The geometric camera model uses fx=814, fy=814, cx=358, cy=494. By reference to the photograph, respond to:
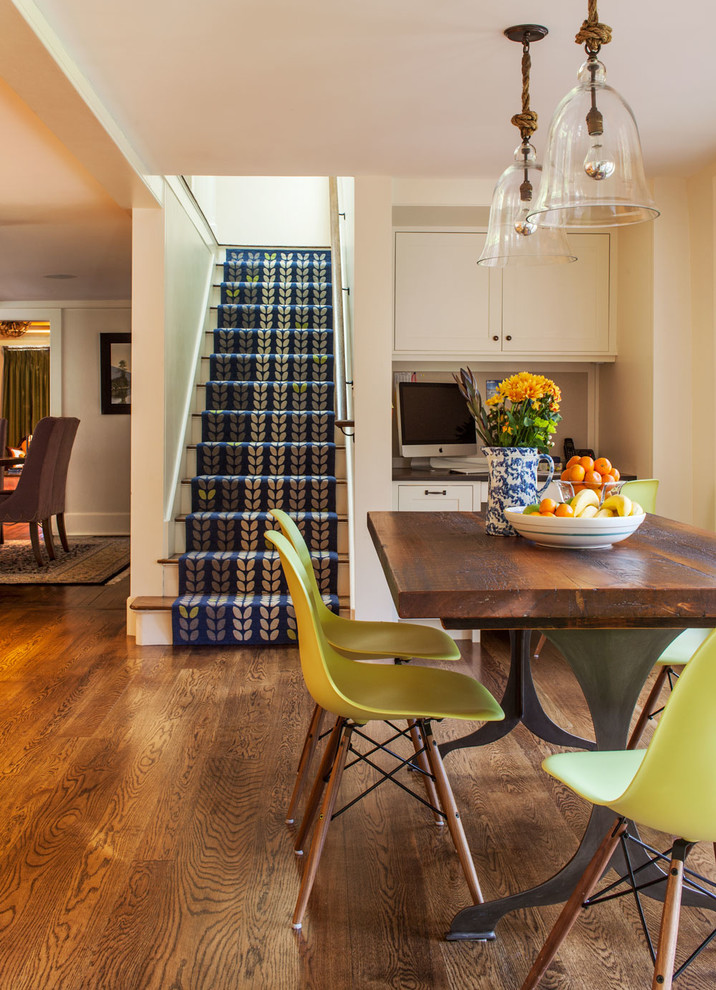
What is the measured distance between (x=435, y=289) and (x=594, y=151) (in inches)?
110

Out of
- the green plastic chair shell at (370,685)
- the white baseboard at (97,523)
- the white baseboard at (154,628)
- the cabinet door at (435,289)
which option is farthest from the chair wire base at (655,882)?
the white baseboard at (97,523)

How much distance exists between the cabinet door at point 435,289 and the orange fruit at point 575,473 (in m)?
2.37

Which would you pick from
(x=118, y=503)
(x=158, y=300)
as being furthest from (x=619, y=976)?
(x=118, y=503)

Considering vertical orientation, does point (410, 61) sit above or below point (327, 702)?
above

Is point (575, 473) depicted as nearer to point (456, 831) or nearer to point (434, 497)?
point (456, 831)

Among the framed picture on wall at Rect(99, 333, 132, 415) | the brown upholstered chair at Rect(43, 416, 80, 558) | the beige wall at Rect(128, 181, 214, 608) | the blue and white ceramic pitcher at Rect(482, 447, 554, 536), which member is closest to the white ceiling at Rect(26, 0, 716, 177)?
the beige wall at Rect(128, 181, 214, 608)

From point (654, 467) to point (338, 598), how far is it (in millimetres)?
1751

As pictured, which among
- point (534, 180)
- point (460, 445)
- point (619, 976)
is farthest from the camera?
point (460, 445)

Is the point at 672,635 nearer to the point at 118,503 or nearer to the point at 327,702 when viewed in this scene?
the point at 327,702

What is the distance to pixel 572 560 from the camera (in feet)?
6.02

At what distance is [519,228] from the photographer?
7.36 ft

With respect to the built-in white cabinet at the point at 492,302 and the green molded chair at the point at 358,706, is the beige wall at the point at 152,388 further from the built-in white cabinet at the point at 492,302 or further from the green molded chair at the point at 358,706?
the green molded chair at the point at 358,706

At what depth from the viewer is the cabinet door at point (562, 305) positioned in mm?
4398

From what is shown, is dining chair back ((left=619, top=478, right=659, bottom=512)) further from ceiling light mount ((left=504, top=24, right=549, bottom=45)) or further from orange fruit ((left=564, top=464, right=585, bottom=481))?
ceiling light mount ((left=504, top=24, right=549, bottom=45))
